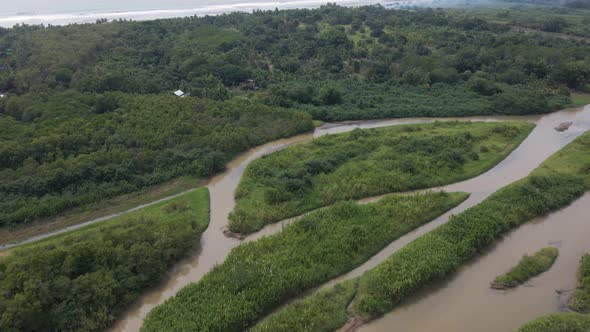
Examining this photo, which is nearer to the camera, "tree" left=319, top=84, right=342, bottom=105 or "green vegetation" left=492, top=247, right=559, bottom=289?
"green vegetation" left=492, top=247, right=559, bottom=289

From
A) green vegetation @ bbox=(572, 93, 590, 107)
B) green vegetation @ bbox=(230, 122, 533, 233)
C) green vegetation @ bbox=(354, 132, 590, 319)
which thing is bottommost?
green vegetation @ bbox=(354, 132, 590, 319)

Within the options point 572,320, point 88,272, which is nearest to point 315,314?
point 88,272

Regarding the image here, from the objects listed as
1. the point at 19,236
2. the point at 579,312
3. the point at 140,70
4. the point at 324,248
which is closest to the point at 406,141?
the point at 324,248

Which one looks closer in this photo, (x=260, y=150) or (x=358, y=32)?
(x=260, y=150)

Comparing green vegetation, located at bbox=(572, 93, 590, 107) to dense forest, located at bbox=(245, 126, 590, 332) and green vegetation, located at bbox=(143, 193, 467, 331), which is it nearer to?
dense forest, located at bbox=(245, 126, 590, 332)

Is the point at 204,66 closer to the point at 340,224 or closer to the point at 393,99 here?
the point at 393,99

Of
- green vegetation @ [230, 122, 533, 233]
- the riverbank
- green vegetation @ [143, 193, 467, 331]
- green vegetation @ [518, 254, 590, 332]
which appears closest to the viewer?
green vegetation @ [518, 254, 590, 332]

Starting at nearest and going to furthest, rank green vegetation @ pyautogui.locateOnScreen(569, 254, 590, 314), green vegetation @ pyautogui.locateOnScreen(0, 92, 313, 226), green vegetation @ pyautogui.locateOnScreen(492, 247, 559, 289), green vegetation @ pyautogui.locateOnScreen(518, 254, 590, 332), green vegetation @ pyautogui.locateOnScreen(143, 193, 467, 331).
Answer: green vegetation @ pyautogui.locateOnScreen(518, 254, 590, 332), green vegetation @ pyautogui.locateOnScreen(143, 193, 467, 331), green vegetation @ pyautogui.locateOnScreen(569, 254, 590, 314), green vegetation @ pyautogui.locateOnScreen(492, 247, 559, 289), green vegetation @ pyautogui.locateOnScreen(0, 92, 313, 226)

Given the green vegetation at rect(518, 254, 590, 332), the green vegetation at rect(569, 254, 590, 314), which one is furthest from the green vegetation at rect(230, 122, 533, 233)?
the green vegetation at rect(518, 254, 590, 332)
